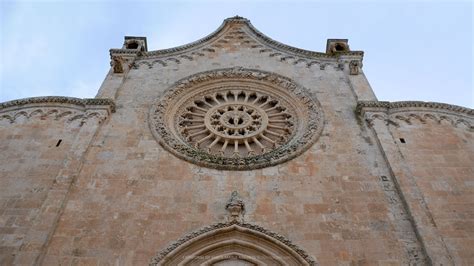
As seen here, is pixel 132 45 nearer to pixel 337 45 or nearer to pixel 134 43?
pixel 134 43

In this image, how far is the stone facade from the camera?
32.2 ft

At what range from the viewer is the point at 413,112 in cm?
1415

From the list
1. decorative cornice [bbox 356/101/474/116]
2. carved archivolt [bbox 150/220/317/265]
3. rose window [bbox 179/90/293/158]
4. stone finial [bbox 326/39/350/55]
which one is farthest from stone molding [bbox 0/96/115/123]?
stone finial [bbox 326/39/350/55]

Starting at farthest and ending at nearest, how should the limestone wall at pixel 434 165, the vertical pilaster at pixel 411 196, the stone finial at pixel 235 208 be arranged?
1. the stone finial at pixel 235 208
2. the limestone wall at pixel 434 165
3. the vertical pilaster at pixel 411 196

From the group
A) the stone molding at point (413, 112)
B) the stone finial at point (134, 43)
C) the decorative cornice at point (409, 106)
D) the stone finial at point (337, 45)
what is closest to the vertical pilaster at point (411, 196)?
the stone molding at point (413, 112)

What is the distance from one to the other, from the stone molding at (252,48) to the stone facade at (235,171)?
17 centimetres

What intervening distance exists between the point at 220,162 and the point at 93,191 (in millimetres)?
3414

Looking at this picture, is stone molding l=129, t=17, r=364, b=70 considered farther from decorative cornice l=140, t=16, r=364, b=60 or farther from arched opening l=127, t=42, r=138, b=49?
arched opening l=127, t=42, r=138, b=49

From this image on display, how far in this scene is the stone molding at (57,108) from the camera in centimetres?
1384

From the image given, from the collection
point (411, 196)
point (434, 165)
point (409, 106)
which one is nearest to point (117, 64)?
point (409, 106)

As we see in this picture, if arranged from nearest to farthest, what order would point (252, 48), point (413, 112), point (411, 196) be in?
1. point (411, 196)
2. point (413, 112)
3. point (252, 48)

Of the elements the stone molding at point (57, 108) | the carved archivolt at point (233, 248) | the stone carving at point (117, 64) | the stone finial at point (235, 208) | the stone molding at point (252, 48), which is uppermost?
the stone molding at point (252, 48)

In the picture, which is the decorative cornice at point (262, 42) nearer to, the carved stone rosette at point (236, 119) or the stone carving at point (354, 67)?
the stone carving at point (354, 67)

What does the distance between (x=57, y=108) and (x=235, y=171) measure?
646 cm
